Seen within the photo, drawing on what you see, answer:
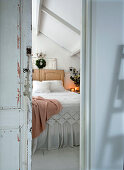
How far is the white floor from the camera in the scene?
174 centimetres

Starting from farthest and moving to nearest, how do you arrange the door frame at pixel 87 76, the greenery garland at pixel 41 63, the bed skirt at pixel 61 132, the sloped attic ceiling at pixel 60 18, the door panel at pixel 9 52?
the greenery garland at pixel 41 63 < the sloped attic ceiling at pixel 60 18 < the bed skirt at pixel 61 132 < the door frame at pixel 87 76 < the door panel at pixel 9 52

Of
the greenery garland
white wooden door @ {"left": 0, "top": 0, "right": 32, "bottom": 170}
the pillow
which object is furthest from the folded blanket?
the greenery garland

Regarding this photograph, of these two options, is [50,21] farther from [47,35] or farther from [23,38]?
[23,38]

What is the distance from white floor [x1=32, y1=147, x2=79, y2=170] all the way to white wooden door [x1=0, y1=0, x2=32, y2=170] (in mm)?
779

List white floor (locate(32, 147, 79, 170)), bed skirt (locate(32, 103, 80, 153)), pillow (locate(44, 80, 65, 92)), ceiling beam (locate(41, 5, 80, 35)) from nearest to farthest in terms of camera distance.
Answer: white floor (locate(32, 147, 79, 170))
bed skirt (locate(32, 103, 80, 153))
ceiling beam (locate(41, 5, 80, 35))
pillow (locate(44, 80, 65, 92))

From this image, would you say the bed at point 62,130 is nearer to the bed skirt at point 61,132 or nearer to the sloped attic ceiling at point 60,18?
the bed skirt at point 61,132

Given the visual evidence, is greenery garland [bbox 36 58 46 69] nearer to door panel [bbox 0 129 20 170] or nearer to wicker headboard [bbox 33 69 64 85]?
wicker headboard [bbox 33 69 64 85]

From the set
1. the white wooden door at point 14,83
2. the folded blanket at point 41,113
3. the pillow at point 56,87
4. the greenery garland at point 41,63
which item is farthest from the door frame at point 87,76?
the greenery garland at point 41,63

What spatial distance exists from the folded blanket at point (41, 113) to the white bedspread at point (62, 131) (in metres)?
0.09

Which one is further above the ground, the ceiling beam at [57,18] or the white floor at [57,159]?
the ceiling beam at [57,18]

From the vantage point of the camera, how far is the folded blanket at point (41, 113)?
78.2 inches

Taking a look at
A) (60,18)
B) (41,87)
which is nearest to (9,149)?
(41,87)

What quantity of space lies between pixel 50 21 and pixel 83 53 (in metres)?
3.04

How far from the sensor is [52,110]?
2107mm
